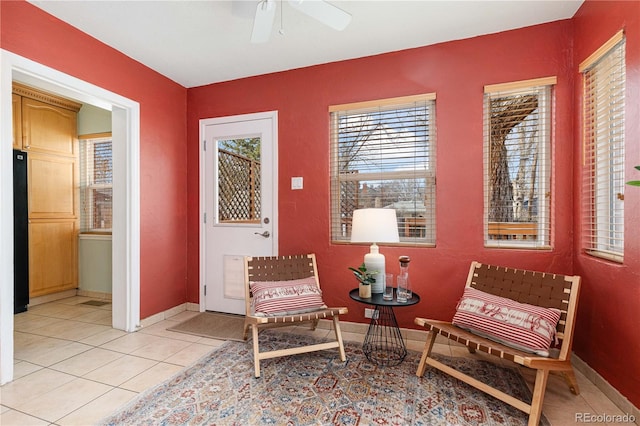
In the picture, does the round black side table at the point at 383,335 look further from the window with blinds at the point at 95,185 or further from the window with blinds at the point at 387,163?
the window with blinds at the point at 95,185

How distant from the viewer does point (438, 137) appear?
8.63 ft

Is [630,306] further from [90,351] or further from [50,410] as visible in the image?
[90,351]

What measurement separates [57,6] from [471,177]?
3292 millimetres

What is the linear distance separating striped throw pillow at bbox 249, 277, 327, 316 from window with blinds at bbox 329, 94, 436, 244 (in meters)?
0.67

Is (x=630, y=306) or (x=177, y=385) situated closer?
(x=630, y=306)

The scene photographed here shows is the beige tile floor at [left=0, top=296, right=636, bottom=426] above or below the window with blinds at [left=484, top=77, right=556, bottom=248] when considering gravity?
below

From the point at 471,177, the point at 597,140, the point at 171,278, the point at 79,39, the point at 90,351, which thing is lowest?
the point at 90,351

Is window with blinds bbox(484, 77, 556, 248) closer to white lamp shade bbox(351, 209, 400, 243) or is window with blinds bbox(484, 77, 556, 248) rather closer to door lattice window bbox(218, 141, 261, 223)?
white lamp shade bbox(351, 209, 400, 243)

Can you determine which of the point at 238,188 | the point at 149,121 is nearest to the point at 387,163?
the point at 238,188

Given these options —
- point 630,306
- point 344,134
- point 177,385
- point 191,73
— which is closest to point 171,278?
point 177,385

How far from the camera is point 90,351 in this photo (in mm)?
2469

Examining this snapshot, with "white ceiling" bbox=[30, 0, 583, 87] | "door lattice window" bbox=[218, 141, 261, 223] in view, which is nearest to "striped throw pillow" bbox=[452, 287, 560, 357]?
"white ceiling" bbox=[30, 0, 583, 87]

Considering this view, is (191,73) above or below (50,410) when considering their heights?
above

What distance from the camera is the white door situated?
3.19m
